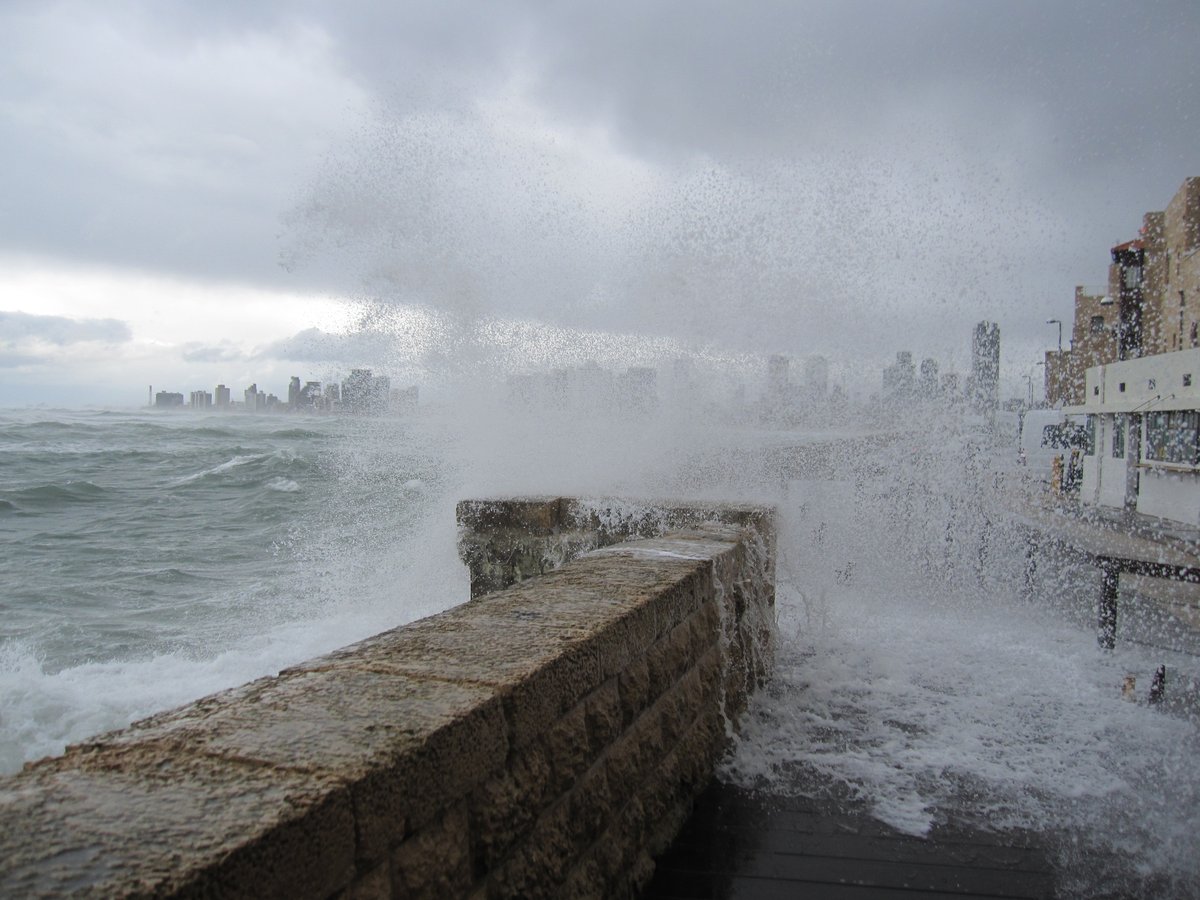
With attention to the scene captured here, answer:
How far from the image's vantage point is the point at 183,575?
513 inches

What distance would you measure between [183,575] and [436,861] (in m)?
13.2

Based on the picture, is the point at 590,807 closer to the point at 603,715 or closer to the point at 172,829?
the point at 603,715

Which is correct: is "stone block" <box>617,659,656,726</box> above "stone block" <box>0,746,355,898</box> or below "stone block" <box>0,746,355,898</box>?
below

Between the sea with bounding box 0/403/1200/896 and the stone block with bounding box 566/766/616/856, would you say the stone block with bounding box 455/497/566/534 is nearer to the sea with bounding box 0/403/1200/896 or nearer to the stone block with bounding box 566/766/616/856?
the sea with bounding box 0/403/1200/896

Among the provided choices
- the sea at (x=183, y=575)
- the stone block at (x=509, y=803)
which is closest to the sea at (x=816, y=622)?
the sea at (x=183, y=575)

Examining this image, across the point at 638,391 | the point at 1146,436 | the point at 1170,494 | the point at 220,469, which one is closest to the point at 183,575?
the point at 638,391

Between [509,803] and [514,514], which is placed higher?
[514,514]

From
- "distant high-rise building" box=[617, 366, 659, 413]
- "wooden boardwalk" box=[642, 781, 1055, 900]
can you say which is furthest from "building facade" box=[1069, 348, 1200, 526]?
"wooden boardwalk" box=[642, 781, 1055, 900]

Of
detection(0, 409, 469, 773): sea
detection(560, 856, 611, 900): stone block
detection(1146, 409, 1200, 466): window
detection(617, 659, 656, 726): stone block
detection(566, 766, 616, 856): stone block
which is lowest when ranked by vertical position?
detection(0, 409, 469, 773): sea

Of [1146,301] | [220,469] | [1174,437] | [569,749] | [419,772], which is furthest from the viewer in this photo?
[220,469]

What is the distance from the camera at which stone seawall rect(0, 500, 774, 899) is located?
1.14 meters

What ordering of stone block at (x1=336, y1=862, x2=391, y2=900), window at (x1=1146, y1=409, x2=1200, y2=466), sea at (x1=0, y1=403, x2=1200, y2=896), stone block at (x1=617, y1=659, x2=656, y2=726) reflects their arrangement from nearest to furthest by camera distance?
1. stone block at (x1=336, y1=862, x2=391, y2=900)
2. stone block at (x1=617, y1=659, x2=656, y2=726)
3. sea at (x1=0, y1=403, x2=1200, y2=896)
4. window at (x1=1146, y1=409, x2=1200, y2=466)

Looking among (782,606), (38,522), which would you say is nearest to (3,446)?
(38,522)

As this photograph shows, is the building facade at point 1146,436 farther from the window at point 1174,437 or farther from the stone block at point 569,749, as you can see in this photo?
the stone block at point 569,749
